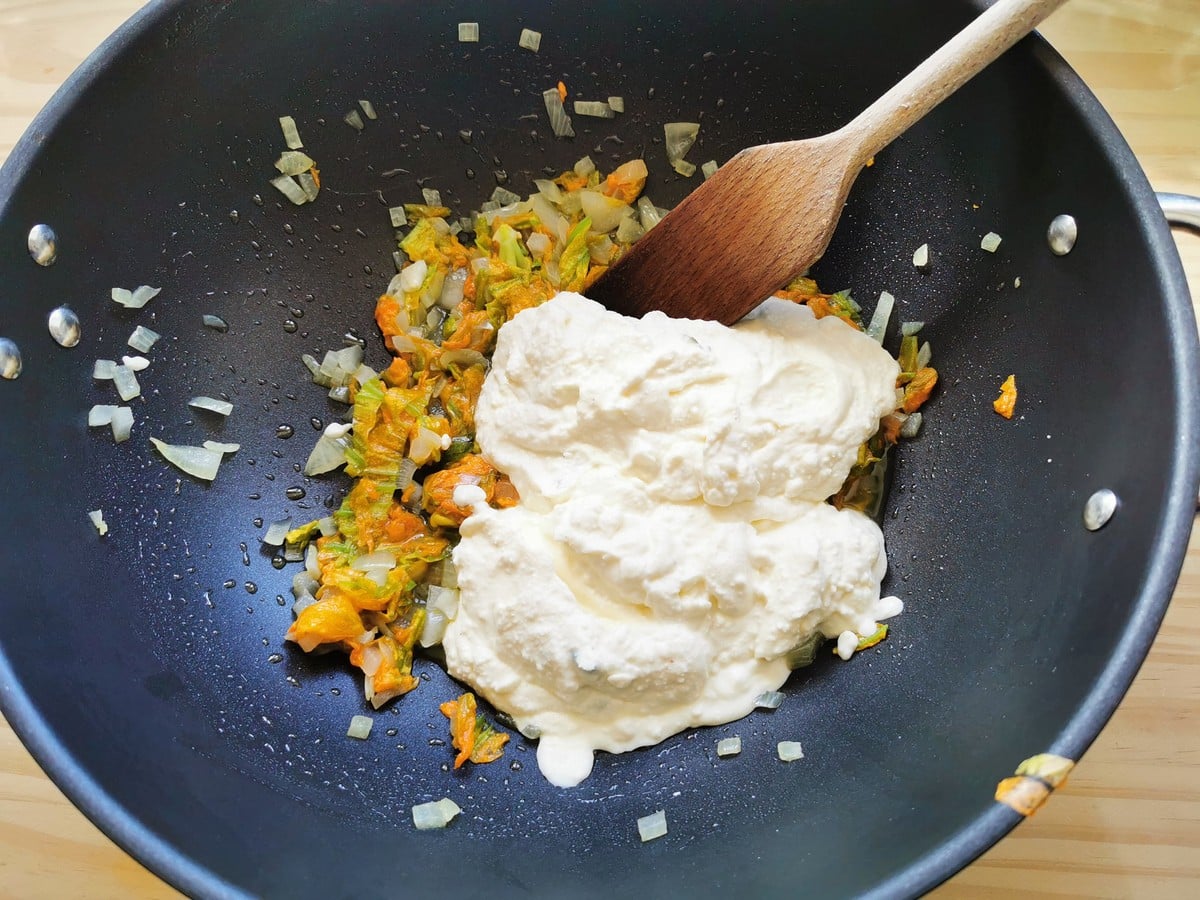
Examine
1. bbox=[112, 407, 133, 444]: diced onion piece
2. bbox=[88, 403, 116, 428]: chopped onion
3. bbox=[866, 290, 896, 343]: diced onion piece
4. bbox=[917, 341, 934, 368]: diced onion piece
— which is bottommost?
bbox=[917, 341, 934, 368]: diced onion piece

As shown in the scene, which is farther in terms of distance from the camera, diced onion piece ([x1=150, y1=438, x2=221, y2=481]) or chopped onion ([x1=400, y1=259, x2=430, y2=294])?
chopped onion ([x1=400, y1=259, x2=430, y2=294])

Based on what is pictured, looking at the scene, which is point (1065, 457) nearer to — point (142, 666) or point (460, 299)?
point (460, 299)

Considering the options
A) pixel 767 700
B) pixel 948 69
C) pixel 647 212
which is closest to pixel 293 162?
pixel 647 212

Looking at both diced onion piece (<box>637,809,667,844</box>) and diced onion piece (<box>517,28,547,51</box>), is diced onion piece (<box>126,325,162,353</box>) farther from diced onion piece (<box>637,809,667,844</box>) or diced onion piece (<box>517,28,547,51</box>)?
diced onion piece (<box>637,809,667,844</box>)

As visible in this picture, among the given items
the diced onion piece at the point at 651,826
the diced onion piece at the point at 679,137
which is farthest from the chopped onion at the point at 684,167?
the diced onion piece at the point at 651,826

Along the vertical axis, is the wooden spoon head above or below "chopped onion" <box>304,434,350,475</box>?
above

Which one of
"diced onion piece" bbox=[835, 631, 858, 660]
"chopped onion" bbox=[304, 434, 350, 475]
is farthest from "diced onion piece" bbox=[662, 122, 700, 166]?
"diced onion piece" bbox=[835, 631, 858, 660]

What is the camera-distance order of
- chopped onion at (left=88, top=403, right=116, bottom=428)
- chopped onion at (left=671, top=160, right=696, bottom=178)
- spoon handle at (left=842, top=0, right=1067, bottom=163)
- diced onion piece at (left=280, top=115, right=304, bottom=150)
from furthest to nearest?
chopped onion at (left=671, top=160, right=696, bottom=178)
diced onion piece at (left=280, top=115, right=304, bottom=150)
chopped onion at (left=88, top=403, right=116, bottom=428)
spoon handle at (left=842, top=0, right=1067, bottom=163)

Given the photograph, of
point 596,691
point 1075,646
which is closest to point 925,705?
point 1075,646
